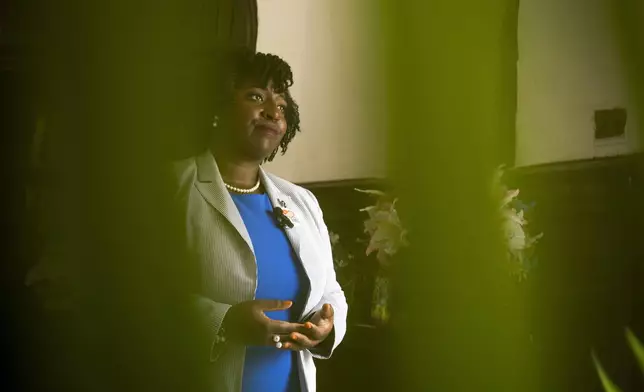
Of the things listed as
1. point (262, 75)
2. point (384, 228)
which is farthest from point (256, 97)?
point (384, 228)

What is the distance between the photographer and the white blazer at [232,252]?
0.84 m

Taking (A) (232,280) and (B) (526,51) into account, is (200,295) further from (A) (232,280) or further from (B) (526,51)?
(B) (526,51)

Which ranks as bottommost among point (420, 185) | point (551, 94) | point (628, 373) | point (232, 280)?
point (628, 373)

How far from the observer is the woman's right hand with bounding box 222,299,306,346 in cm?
83

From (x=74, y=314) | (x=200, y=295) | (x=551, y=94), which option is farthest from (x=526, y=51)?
(x=74, y=314)

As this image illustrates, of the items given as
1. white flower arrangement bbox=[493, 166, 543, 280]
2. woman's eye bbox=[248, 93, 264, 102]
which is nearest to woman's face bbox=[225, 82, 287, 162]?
woman's eye bbox=[248, 93, 264, 102]

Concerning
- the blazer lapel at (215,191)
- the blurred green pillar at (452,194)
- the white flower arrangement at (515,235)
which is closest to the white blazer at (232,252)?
the blazer lapel at (215,191)

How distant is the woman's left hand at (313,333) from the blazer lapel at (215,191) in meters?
0.13

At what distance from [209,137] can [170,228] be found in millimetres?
134

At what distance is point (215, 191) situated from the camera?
2.82 feet

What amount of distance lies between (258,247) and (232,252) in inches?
1.4

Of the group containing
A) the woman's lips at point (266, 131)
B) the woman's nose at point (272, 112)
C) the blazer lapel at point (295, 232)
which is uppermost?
the woman's nose at point (272, 112)

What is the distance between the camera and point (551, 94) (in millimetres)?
898

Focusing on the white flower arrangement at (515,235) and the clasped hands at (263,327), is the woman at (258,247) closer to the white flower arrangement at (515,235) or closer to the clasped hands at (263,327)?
the clasped hands at (263,327)
